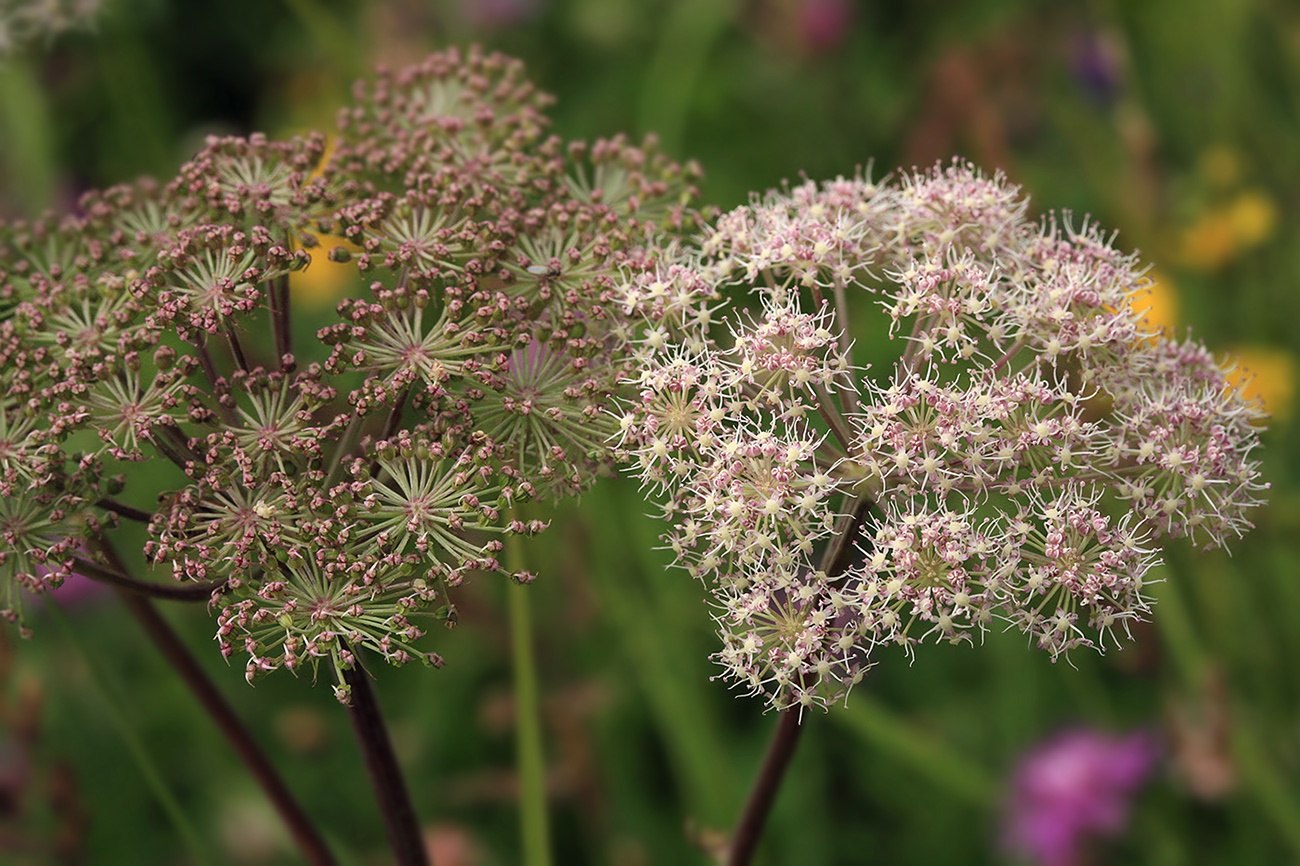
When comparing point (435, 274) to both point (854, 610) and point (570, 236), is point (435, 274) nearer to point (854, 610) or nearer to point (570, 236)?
point (570, 236)

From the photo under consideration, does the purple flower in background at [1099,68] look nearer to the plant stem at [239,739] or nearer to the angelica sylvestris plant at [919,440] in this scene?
the angelica sylvestris plant at [919,440]

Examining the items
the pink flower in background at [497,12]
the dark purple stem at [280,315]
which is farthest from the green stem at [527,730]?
the pink flower in background at [497,12]

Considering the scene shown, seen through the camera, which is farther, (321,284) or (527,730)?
(321,284)

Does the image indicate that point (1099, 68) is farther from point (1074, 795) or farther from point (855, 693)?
point (855, 693)

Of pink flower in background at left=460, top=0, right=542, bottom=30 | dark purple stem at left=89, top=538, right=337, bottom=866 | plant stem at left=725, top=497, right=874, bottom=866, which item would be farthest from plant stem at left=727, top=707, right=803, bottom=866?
pink flower in background at left=460, top=0, right=542, bottom=30

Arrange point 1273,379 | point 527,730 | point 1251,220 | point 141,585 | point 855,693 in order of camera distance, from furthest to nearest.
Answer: point 1251,220, point 1273,379, point 855,693, point 527,730, point 141,585

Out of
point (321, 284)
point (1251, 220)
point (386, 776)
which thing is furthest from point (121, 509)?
point (1251, 220)

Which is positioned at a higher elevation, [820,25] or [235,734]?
[820,25]
